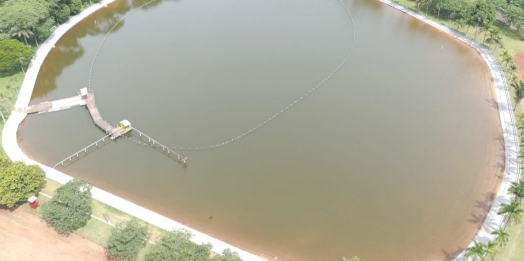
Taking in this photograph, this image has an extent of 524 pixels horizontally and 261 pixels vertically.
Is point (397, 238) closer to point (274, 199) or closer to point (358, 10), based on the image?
point (274, 199)

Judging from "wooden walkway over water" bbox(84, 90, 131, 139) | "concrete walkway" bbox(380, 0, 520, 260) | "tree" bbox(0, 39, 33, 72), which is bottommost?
"concrete walkway" bbox(380, 0, 520, 260)

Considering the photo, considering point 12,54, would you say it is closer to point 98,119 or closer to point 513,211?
point 98,119

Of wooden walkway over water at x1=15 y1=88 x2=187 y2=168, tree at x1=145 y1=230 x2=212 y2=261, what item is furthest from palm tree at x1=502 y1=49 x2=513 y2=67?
tree at x1=145 y1=230 x2=212 y2=261

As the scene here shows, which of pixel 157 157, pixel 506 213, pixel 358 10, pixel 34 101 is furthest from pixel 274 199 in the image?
pixel 358 10

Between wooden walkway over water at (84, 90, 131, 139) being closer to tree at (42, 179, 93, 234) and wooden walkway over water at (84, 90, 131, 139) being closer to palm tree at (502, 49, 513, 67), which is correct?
tree at (42, 179, 93, 234)

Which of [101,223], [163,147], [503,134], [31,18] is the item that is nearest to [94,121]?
[163,147]

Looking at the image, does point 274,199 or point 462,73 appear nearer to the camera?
point 274,199
